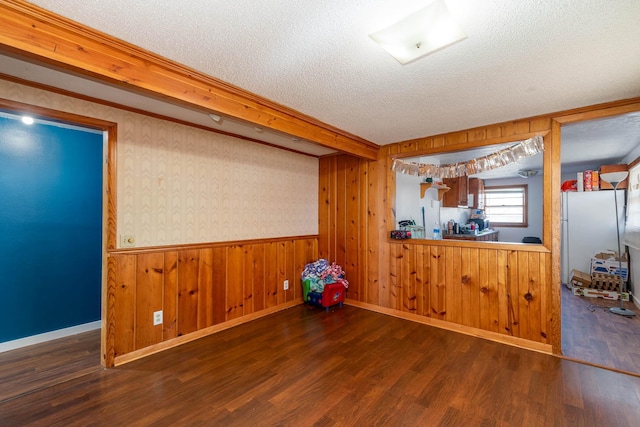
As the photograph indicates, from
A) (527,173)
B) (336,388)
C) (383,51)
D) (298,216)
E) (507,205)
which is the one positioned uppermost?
(383,51)

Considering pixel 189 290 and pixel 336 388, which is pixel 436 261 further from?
pixel 189 290

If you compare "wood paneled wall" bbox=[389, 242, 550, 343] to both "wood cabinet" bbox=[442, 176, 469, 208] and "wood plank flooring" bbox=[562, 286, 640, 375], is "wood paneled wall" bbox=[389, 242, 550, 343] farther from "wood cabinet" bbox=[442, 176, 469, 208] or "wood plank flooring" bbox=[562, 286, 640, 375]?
"wood cabinet" bbox=[442, 176, 469, 208]

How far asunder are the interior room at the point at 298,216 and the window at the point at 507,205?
2138 mm

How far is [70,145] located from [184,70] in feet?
7.43

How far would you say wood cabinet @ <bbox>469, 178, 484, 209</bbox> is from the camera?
6468 mm

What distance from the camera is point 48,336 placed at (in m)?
3.02

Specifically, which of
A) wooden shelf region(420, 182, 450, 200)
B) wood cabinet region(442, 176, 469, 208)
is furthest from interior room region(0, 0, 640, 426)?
wood cabinet region(442, 176, 469, 208)

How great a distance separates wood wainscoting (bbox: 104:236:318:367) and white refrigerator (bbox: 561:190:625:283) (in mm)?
4888

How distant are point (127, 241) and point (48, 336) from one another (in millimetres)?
1636

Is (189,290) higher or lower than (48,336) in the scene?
higher

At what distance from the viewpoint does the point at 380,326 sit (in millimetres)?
3375

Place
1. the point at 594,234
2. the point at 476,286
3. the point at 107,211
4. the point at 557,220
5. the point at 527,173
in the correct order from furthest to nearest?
the point at 527,173 < the point at 594,234 < the point at 476,286 < the point at 557,220 < the point at 107,211

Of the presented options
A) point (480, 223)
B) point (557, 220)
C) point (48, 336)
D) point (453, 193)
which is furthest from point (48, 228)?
point (480, 223)

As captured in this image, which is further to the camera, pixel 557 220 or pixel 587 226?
pixel 587 226
